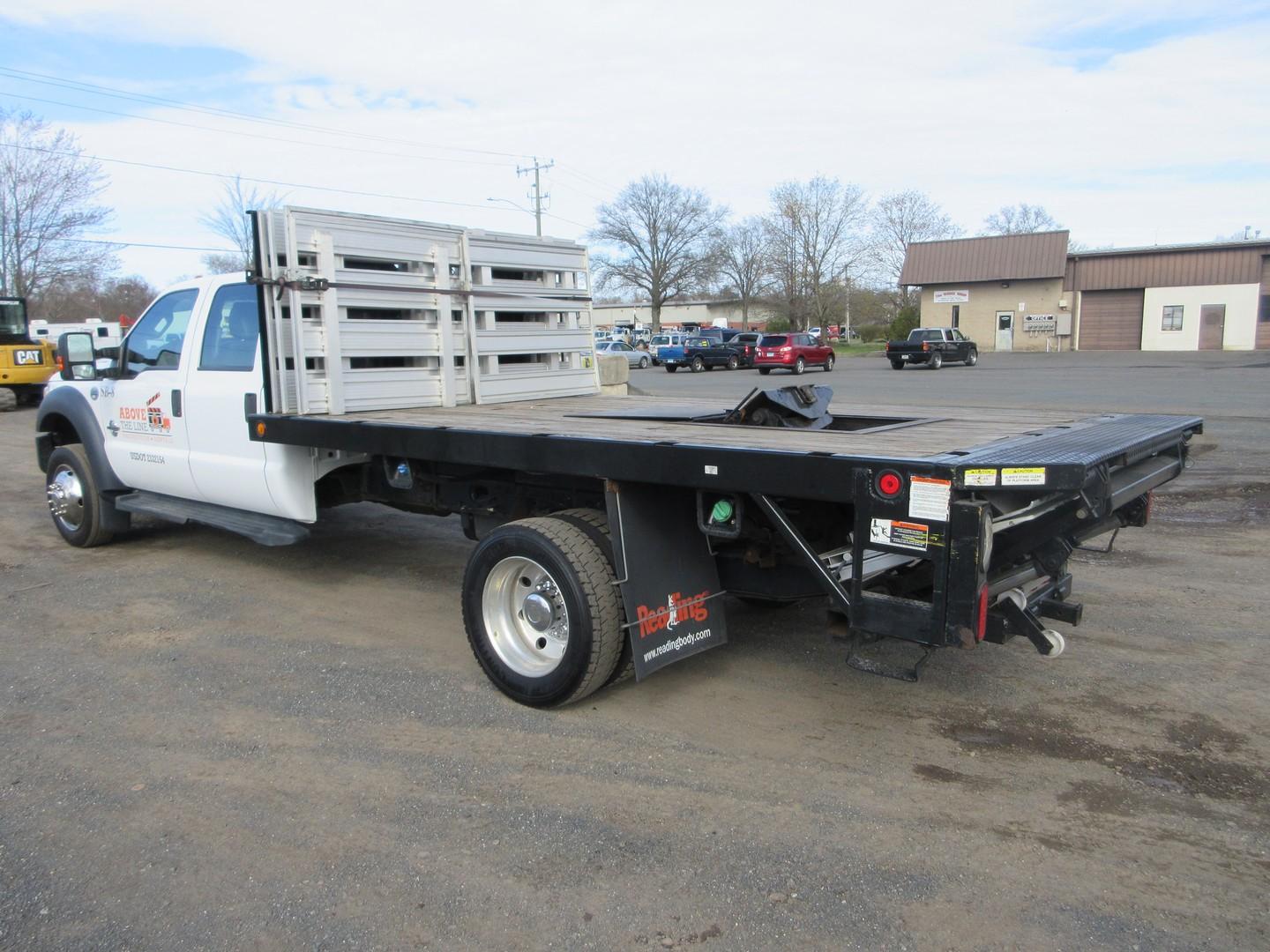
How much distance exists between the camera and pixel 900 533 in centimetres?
320

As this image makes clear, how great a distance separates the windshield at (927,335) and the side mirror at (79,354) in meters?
35.5

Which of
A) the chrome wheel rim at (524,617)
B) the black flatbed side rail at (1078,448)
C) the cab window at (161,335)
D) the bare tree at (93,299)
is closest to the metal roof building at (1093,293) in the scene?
the bare tree at (93,299)

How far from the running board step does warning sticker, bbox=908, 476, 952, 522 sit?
4.11 meters

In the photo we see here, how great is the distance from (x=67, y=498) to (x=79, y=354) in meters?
1.31

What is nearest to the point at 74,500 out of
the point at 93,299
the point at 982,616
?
the point at 982,616

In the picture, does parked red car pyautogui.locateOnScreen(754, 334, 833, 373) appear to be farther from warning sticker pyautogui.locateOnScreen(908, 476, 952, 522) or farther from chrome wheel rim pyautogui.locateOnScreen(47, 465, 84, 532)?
warning sticker pyautogui.locateOnScreen(908, 476, 952, 522)

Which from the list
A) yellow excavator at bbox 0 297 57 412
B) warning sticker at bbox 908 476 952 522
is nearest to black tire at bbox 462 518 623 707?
warning sticker at bbox 908 476 952 522

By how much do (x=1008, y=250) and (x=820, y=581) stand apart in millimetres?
54047

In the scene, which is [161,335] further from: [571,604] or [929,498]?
[929,498]

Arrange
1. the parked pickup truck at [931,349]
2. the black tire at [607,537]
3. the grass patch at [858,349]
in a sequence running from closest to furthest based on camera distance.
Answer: the black tire at [607,537] < the parked pickup truck at [931,349] < the grass patch at [858,349]

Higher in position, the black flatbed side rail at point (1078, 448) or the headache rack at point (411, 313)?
the headache rack at point (411, 313)

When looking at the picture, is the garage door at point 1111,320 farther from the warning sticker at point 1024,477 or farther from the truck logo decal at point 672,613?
the warning sticker at point 1024,477

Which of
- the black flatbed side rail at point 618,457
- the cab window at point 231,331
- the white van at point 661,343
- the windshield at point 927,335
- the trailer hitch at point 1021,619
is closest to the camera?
the black flatbed side rail at point 618,457

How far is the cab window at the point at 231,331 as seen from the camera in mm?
6117
